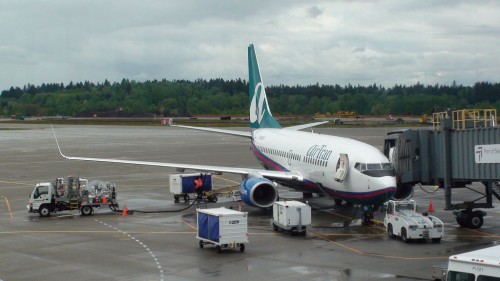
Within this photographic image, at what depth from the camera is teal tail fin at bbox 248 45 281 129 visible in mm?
56656

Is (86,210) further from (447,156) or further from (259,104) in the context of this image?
(447,156)

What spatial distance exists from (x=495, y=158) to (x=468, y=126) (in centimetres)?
A: 376

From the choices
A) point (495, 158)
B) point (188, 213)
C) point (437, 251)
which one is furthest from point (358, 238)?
point (188, 213)

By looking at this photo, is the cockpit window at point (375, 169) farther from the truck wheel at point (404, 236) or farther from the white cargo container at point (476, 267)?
the white cargo container at point (476, 267)

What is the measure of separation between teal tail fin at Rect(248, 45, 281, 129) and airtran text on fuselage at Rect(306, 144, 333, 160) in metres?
14.6

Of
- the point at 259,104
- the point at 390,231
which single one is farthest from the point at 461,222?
the point at 259,104

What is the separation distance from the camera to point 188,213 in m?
41.8

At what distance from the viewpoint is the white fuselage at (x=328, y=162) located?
115ft

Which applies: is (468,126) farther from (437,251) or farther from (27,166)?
(27,166)

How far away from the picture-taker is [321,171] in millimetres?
39406

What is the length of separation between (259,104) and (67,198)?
1992cm

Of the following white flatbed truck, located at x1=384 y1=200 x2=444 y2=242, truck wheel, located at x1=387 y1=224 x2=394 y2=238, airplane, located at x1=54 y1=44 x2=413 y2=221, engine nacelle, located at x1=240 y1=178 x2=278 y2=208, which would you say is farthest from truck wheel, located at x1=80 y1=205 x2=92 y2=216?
truck wheel, located at x1=387 y1=224 x2=394 y2=238

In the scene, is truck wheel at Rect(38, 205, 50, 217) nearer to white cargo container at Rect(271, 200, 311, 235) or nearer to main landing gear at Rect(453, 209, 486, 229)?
white cargo container at Rect(271, 200, 311, 235)

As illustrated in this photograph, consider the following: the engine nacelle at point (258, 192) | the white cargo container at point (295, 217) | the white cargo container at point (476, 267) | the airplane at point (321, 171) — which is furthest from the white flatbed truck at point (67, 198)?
the white cargo container at point (476, 267)
